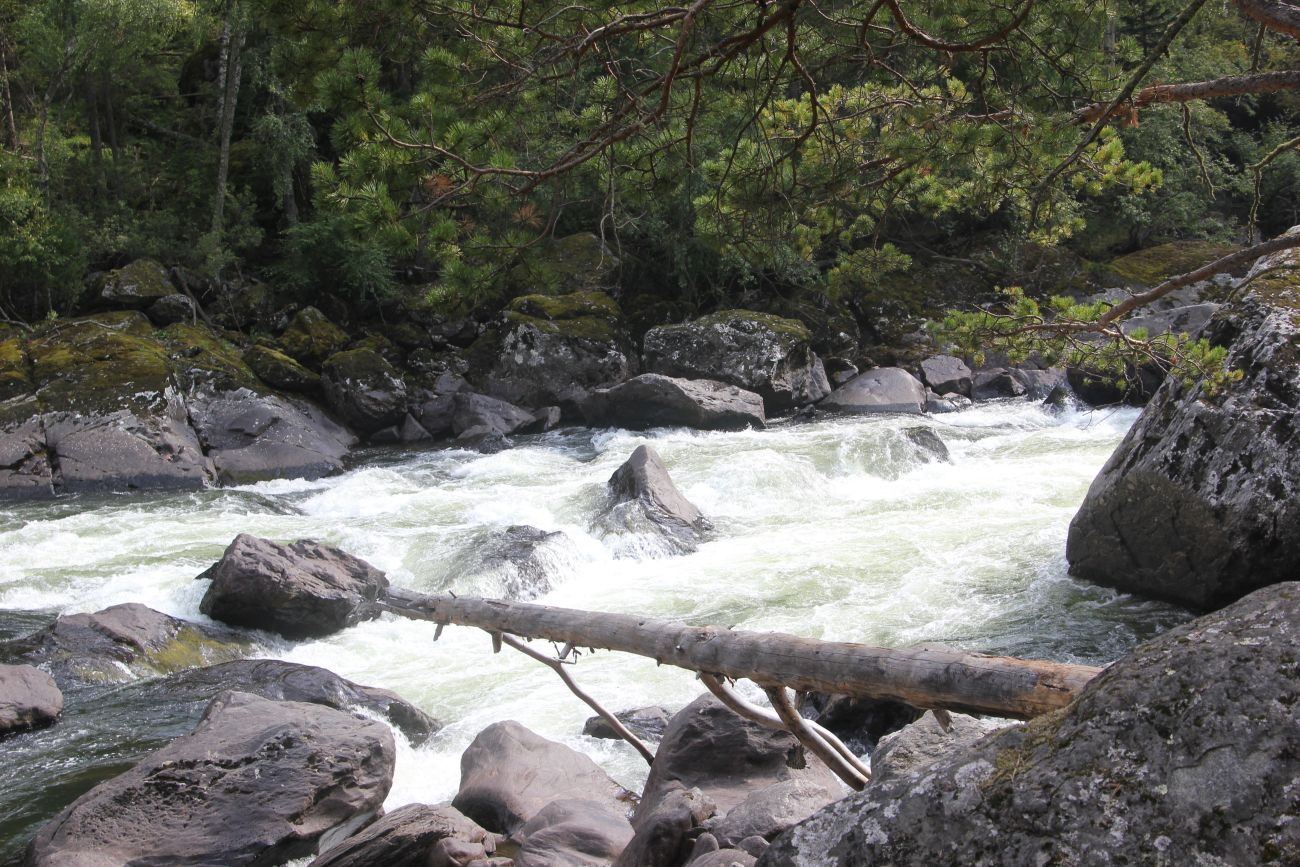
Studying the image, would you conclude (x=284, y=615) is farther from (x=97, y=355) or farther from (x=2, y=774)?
(x=97, y=355)

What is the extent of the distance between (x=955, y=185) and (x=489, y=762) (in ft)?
13.7

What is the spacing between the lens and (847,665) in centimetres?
361

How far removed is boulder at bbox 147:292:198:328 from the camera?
19000 millimetres

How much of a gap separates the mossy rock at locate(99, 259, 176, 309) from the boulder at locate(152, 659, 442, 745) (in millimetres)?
13836

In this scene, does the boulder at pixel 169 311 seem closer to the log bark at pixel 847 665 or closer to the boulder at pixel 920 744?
the log bark at pixel 847 665

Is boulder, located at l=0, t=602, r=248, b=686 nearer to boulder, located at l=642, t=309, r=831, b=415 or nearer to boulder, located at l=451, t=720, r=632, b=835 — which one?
boulder, located at l=451, t=720, r=632, b=835

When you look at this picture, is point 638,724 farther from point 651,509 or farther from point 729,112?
point 651,509

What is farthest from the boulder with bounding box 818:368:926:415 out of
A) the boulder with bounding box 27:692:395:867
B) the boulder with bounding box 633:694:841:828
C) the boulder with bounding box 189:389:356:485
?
the boulder with bounding box 27:692:395:867

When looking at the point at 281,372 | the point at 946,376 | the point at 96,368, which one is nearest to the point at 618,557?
the point at 281,372

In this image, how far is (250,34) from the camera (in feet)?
72.6

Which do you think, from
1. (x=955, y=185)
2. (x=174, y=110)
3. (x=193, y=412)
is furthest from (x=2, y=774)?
(x=174, y=110)

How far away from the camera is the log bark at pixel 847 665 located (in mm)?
3191

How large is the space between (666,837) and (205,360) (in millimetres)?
15167

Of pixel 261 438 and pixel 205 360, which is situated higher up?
pixel 205 360
